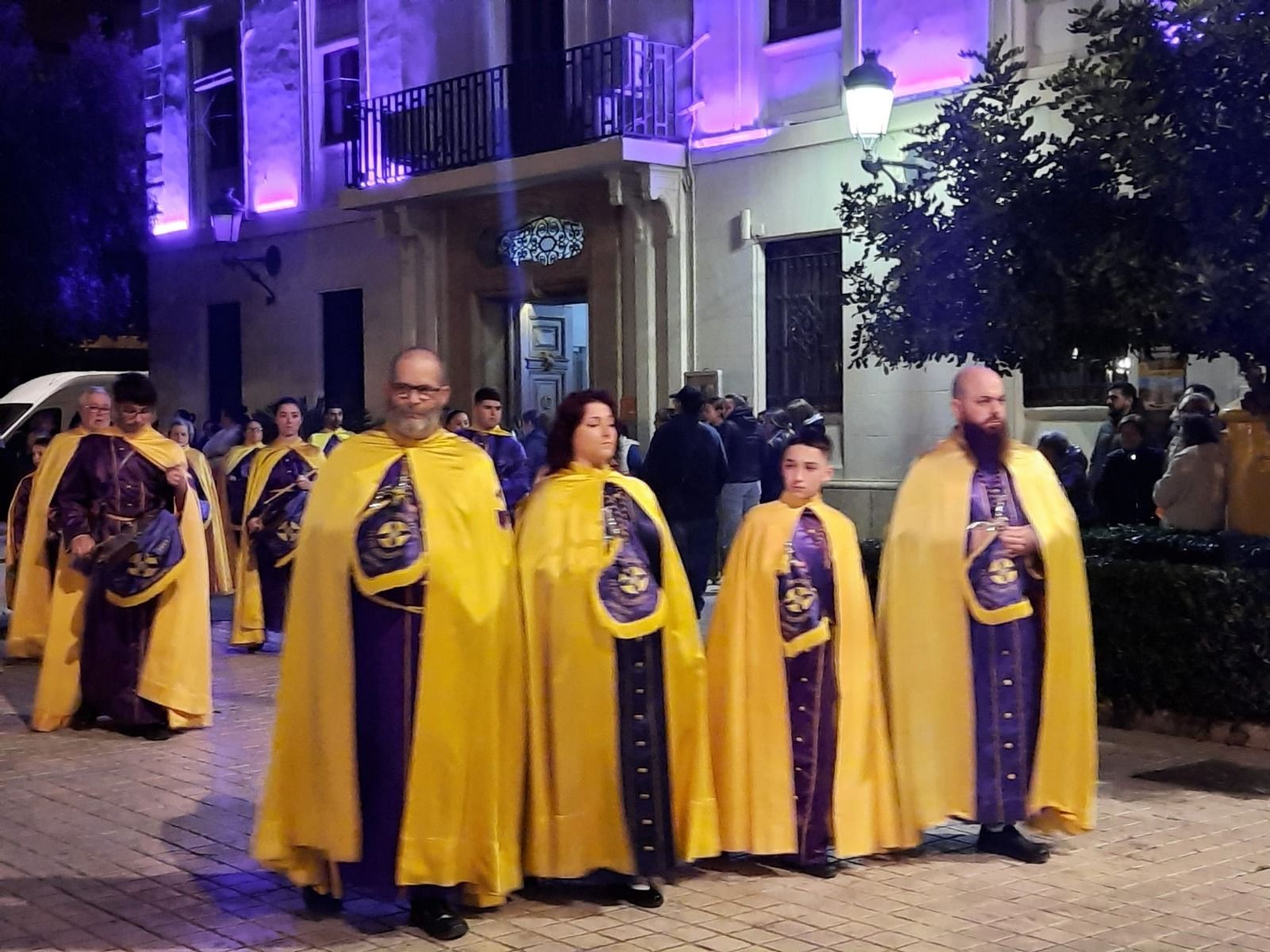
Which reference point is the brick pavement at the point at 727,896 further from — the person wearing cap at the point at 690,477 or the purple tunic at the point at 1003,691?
the person wearing cap at the point at 690,477

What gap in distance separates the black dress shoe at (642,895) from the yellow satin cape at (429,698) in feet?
1.30

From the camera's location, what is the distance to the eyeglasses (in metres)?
5.57

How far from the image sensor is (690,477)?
11250 millimetres

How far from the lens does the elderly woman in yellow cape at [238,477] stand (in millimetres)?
13586

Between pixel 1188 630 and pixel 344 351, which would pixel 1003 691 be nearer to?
pixel 1188 630

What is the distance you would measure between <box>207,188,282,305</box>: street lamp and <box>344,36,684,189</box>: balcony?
208 cm

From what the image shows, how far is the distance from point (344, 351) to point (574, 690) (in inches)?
672

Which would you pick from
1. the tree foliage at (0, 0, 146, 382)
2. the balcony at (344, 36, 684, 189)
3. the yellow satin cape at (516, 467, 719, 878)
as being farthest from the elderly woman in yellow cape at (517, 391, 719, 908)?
the tree foliage at (0, 0, 146, 382)

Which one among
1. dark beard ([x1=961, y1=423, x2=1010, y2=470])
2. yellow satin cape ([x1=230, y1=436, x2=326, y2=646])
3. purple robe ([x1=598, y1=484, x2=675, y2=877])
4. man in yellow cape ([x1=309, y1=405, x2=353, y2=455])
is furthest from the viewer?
man in yellow cape ([x1=309, y1=405, x2=353, y2=455])

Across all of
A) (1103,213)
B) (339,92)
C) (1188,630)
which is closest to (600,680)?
(1188,630)

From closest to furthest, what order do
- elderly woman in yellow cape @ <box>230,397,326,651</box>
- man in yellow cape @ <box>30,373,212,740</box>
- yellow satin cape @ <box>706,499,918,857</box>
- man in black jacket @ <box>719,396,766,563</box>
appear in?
yellow satin cape @ <box>706,499,918,857</box>, man in yellow cape @ <box>30,373,212,740</box>, elderly woman in yellow cape @ <box>230,397,326,651</box>, man in black jacket @ <box>719,396,766,563</box>

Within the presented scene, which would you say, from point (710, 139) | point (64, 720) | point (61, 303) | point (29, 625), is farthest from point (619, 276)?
point (61, 303)

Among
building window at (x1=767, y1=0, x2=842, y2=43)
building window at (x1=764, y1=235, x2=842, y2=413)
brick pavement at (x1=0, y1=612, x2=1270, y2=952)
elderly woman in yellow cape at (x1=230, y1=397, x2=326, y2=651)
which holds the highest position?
building window at (x1=767, y1=0, x2=842, y2=43)

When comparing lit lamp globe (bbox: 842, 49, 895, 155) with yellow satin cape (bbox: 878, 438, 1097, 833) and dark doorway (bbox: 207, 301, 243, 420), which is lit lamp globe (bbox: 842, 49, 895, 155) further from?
dark doorway (bbox: 207, 301, 243, 420)
